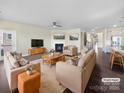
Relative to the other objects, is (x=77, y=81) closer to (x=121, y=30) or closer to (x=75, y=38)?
(x=75, y=38)

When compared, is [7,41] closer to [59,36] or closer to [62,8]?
[62,8]

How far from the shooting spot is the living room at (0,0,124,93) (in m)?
2.33

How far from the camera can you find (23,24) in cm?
703

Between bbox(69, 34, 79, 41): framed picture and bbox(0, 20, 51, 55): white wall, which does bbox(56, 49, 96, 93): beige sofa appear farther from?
bbox(69, 34, 79, 41): framed picture

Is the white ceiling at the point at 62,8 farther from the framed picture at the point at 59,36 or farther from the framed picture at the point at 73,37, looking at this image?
the framed picture at the point at 59,36

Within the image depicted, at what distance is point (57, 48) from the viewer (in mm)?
9539

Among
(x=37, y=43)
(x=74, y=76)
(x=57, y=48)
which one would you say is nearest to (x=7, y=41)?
(x=37, y=43)

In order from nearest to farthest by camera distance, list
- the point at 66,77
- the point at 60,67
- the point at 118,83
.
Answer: the point at 66,77 < the point at 60,67 < the point at 118,83

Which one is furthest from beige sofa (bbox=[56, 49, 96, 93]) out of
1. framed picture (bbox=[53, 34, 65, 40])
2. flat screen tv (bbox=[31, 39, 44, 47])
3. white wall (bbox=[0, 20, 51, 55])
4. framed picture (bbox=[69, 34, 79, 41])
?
framed picture (bbox=[53, 34, 65, 40])

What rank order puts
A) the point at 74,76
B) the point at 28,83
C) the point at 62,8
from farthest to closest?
1. the point at 62,8
2. the point at 74,76
3. the point at 28,83

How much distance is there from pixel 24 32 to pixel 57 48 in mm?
3734

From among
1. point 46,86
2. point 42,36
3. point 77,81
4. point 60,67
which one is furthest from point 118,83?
point 42,36

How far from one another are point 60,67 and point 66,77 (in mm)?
347

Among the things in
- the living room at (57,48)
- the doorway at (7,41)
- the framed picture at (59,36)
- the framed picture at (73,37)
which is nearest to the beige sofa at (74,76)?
the living room at (57,48)
